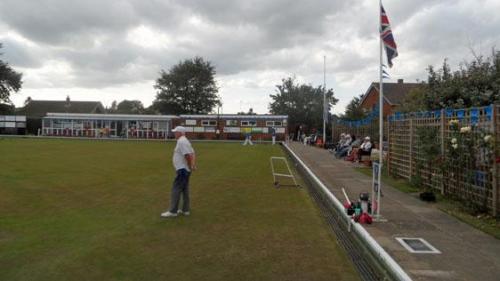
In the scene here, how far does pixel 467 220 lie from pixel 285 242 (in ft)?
11.2

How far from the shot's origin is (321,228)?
682 cm

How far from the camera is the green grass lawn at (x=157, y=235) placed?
4695 millimetres

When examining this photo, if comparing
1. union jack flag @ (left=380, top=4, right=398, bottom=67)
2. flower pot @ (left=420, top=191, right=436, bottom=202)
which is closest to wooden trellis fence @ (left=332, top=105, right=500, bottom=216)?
flower pot @ (left=420, top=191, right=436, bottom=202)

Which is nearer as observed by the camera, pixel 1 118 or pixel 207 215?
pixel 207 215

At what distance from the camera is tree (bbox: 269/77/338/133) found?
63.1 m

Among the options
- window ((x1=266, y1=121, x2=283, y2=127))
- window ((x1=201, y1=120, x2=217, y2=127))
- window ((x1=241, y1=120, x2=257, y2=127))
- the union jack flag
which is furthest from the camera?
window ((x1=201, y1=120, x2=217, y2=127))

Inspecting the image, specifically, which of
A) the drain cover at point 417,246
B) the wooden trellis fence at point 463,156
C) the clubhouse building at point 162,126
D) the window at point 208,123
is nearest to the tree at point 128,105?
the clubhouse building at point 162,126

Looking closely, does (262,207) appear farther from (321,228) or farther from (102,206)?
(102,206)

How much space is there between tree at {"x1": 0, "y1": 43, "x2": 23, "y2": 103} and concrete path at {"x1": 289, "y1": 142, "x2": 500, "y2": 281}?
58689 mm

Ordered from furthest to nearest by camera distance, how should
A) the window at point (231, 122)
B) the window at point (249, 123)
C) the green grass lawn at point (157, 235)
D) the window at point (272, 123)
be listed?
the window at point (231, 122) → the window at point (249, 123) → the window at point (272, 123) → the green grass lawn at point (157, 235)

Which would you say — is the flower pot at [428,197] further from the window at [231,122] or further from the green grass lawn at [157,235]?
the window at [231,122]

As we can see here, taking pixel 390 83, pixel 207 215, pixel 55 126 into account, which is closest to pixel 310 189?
pixel 207 215

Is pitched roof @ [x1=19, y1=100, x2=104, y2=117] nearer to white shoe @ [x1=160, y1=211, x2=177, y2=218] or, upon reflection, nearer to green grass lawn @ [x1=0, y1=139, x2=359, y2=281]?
green grass lawn @ [x1=0, y1=139, x2=359, y2=281]

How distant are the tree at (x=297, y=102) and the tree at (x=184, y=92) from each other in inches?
490
